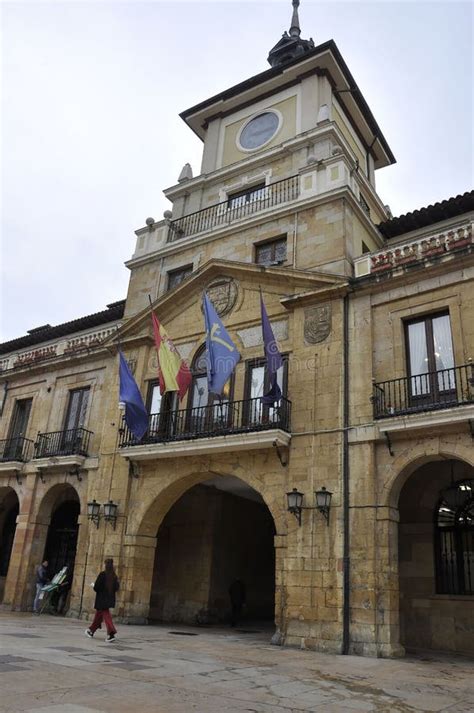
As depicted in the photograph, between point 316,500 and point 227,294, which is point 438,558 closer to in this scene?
point 316,500

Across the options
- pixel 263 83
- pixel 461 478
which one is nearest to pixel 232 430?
pixel 461 478

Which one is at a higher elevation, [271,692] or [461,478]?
[461,478]

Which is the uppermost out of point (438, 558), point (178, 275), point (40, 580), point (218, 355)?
point (178, 275)

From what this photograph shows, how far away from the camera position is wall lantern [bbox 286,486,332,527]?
41.4 feet

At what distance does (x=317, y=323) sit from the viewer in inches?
579

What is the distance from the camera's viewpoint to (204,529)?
18.1 m

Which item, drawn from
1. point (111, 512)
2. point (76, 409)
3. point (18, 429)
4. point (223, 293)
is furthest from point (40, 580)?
point (223, 293)

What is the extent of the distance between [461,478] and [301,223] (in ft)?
26.9

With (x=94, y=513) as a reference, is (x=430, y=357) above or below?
above

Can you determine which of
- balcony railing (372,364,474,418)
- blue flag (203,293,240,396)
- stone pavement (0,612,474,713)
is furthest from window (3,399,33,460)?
balcony railing (372,364,474,418)

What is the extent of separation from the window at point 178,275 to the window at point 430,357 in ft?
26.4

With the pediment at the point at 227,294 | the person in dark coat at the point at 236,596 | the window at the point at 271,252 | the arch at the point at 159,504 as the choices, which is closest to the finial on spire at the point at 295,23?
the window at the point at 271,252

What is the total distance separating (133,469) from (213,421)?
3027 mm

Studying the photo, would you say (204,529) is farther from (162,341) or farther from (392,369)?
(392,369)
